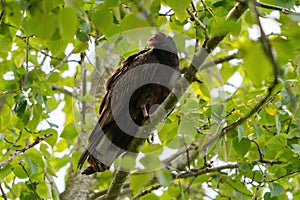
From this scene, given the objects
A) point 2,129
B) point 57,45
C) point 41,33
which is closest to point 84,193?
point 2,129

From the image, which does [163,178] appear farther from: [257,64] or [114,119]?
[114,119]

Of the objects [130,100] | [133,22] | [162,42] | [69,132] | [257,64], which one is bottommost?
[69,132]

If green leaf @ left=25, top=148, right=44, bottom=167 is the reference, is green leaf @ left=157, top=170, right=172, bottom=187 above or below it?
above

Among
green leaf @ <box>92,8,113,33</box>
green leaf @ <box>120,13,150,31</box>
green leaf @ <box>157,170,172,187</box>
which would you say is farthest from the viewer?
green leaf @ <box>92,8,113,33</box>

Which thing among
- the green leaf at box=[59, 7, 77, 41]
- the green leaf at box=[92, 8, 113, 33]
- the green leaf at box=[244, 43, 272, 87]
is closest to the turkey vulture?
the green leaf at box=[92, 8, 113, 33]

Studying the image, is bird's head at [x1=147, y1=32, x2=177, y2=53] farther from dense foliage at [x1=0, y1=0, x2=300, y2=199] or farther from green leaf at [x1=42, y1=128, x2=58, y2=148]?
green leaf at [x1=42, y1=128, x2=58, y2=148]

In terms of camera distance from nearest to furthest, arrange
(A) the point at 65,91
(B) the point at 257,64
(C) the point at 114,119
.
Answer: (B) the point at 257,64, (C) the point at 114,119, (A) the point at 65,91

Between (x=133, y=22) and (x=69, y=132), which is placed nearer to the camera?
(x=133, y=22)

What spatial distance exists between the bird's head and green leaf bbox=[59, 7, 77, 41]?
1.90 meters

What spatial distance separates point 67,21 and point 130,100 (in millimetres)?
1816

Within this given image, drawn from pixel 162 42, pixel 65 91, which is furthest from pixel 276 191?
pixel 65 91

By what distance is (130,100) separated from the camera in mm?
3320

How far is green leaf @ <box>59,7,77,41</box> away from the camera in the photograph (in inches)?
59.1

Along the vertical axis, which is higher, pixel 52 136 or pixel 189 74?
pixel 189 74
